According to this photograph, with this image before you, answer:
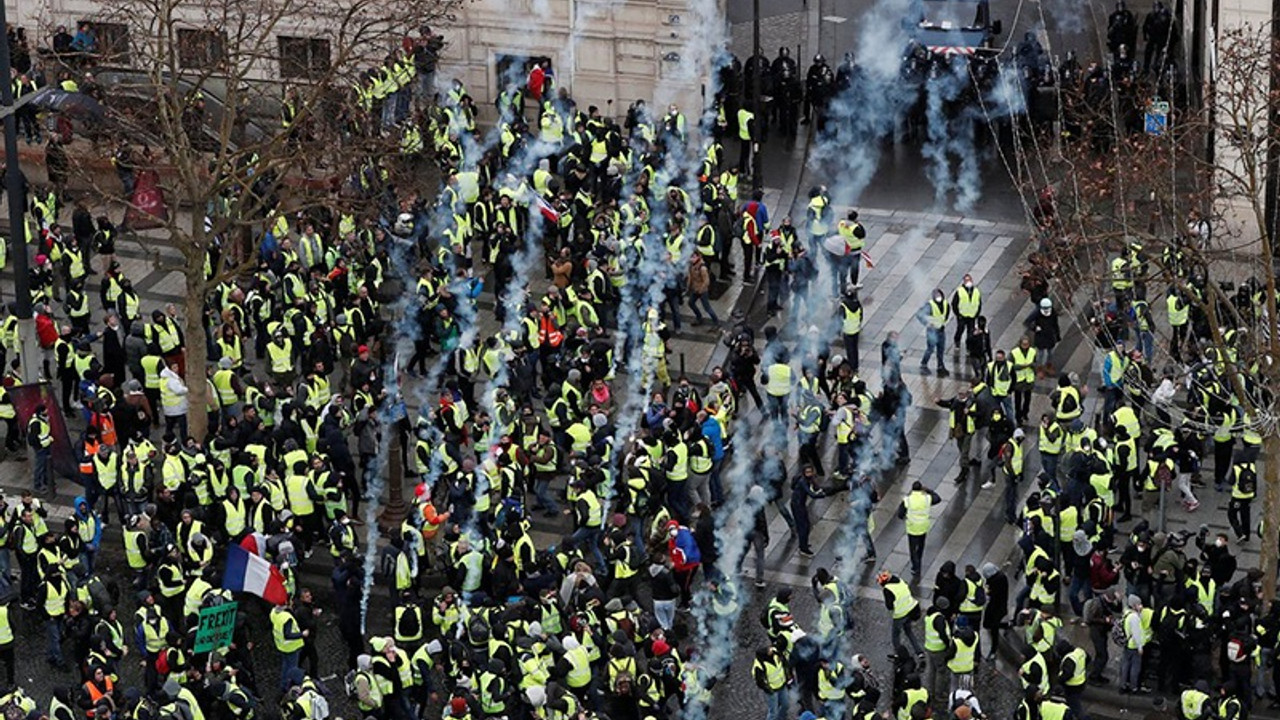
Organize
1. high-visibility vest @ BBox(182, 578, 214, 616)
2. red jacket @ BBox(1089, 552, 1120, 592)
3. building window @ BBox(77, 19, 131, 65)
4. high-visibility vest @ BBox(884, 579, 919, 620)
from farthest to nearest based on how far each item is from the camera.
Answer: building window @ BBox(77, 19, 131, 65) → red jacket @ BBox(1089, 552, 1120, 592) → high-visibility vest @ BBox(182, 578, 214, 616) → high-visibility vest @ BBox(884, 579, 919, 620)

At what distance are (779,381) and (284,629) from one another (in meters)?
9.36

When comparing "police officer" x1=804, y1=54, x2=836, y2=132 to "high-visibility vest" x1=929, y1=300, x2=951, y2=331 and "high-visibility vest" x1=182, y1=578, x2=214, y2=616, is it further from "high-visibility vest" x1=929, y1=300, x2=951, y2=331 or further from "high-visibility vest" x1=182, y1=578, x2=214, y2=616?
"high-visibility vest" x1=182, y1=578, x2=214, y2=616

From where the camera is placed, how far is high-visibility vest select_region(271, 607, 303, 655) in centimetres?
3450

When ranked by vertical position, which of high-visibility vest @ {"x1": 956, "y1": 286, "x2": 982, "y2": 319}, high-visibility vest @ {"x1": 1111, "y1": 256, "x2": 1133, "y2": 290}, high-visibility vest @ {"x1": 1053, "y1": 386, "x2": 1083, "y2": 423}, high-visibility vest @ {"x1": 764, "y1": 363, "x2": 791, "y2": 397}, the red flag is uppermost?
high-visibility vest @ {"x1": 1111, "y1": 256, "x2": 1133, "y2": 290}

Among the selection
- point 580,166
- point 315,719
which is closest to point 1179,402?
point 580,166

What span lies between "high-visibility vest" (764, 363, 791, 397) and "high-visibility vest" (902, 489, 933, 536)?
15.0 feet

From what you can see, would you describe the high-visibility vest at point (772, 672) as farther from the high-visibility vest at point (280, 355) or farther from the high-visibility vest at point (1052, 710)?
the high-visibility vest at point (280, 355)

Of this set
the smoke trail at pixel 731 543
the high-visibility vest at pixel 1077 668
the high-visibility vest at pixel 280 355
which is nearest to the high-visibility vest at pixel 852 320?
the smoke trail at pixel 731 543

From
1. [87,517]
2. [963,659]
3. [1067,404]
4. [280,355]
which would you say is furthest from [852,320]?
[87,517]

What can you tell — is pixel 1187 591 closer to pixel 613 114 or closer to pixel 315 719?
pixel 315 719

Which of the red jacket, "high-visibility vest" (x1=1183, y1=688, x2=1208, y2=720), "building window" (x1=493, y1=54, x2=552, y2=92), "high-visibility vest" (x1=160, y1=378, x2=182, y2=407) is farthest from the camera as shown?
"building window" (x1=493, y1=54, x2=552, y2=92)

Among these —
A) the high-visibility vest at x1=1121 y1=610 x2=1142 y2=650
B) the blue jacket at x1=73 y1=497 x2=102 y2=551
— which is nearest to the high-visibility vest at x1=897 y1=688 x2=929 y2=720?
the high-visibility vest at x1=1121 y1=610 x2=1142 y2=650

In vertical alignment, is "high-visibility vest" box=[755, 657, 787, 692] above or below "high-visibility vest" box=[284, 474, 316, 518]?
below

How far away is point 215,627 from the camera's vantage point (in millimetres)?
34562
